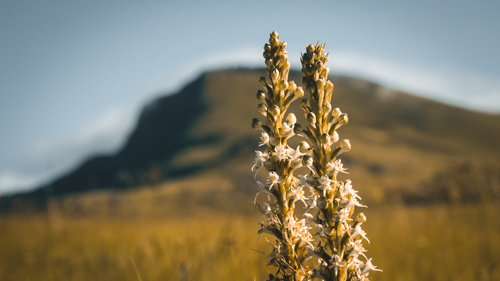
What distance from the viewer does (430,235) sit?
7.11 metres

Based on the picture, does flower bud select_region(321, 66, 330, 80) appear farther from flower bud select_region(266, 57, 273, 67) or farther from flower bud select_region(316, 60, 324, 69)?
flower bud select_region(266, 57, 273, 67)

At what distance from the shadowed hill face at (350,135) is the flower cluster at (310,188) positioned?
3137 inches

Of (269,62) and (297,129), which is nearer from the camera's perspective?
(297,129)

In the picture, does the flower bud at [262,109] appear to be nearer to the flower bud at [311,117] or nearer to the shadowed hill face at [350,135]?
the flower bud at [311,117]

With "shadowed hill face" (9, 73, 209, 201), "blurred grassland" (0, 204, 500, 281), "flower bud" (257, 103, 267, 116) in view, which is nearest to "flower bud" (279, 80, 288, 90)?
"flower bud" (257, 103, 267, 116)

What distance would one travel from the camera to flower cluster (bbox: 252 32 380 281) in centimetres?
110

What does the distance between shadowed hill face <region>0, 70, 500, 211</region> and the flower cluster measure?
7969 cm

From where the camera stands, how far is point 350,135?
103812mm

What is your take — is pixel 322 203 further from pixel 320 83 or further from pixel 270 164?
pixel 320 83

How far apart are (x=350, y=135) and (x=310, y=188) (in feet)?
356

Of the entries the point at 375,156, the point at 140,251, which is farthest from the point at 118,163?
the point at 140,251

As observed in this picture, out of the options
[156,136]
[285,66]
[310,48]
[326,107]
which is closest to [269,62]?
[285,66]

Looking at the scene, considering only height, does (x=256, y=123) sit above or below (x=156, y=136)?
above

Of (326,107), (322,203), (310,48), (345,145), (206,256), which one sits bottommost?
(206,256)
